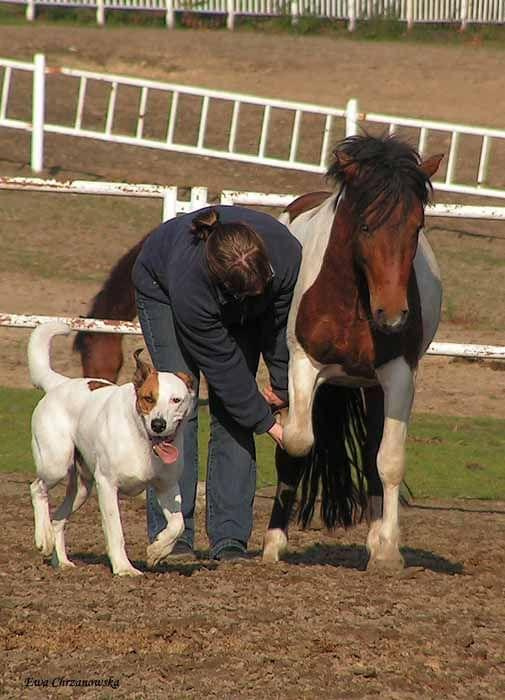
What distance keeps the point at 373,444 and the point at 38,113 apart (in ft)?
41.5

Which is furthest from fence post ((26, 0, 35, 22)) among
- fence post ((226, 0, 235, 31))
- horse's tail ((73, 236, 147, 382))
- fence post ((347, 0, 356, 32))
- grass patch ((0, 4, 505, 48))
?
horse's tail ((73, 236, 147, 382))

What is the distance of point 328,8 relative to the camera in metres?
28.5

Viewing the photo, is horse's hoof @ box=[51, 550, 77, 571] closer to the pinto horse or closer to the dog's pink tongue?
the dog's pink tongue

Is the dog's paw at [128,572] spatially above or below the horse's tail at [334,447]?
below

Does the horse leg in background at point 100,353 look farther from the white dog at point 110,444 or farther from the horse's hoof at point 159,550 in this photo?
the horse's hoof at point 159,550

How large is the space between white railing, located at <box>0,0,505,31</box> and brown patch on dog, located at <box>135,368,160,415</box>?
902 inches

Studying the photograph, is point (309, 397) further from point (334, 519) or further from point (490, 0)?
point (490, 0)

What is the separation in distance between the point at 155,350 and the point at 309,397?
712 millimetres

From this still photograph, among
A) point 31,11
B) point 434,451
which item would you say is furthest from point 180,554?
point 31,11

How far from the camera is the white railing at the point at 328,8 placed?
27781 millimetres

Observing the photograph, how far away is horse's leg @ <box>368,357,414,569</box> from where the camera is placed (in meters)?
6.63

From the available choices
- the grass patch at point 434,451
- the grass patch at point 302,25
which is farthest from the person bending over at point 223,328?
the grass patch at point 302,25

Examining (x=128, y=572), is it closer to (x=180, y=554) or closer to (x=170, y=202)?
(x=180, y=554)

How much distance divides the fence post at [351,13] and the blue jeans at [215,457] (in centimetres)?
2205
